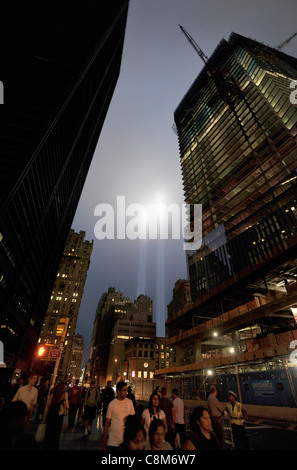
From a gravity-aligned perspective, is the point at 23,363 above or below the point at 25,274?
below

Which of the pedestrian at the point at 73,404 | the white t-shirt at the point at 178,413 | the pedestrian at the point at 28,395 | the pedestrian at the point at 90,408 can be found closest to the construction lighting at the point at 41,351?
the pedestrian at the point at 73,404

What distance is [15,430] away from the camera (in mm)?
3789

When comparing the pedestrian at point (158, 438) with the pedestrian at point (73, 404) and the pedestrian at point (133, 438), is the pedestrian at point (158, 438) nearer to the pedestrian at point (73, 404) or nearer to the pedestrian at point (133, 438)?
the pedestrian at point (133, 438)

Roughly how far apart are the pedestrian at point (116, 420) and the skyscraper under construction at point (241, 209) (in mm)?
15872

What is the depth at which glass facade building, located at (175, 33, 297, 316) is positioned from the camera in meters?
36.9

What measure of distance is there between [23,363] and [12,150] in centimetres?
3768

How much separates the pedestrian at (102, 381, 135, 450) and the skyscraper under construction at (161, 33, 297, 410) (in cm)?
1587

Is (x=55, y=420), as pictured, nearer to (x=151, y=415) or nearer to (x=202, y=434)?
(x=151, y=415)

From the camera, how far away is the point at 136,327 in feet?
342

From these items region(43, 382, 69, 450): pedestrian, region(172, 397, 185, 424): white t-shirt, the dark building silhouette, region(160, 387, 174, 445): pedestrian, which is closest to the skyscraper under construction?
region(172, 397, 185, 424): white t-shirt

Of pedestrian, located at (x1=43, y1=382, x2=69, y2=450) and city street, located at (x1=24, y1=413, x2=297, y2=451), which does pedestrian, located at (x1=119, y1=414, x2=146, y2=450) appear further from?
city street, located at (x1=24, y1=413, x2=297, y2=451)

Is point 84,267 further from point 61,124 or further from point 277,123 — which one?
point 277,123
